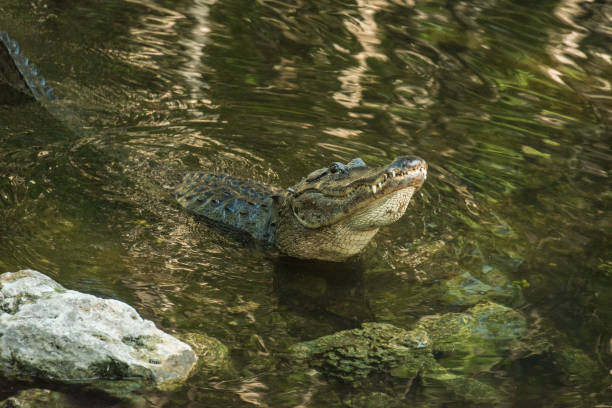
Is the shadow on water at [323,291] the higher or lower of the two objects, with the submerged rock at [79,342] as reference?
lower

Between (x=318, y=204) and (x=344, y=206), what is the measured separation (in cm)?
29

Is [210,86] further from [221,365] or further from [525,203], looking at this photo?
[221,365]

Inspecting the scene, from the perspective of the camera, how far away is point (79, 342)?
369 cm

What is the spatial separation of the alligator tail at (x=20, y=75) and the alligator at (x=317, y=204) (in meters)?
2.21

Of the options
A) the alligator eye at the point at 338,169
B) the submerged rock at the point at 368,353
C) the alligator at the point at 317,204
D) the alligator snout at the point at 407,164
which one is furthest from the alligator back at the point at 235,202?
the submerged rock at the point at 368,353

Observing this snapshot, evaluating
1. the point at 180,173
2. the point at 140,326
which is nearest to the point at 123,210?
the point at 180,173

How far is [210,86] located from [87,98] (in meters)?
1.31

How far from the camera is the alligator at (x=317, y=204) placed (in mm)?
4887

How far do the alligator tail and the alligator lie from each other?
2207 millimetres

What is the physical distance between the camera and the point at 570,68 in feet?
29.7

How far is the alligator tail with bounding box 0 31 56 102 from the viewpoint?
7.59 meters

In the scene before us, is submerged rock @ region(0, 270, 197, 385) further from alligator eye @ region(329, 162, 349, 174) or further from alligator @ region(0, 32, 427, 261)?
alligator eye @ region(329, 162, 349, 174)

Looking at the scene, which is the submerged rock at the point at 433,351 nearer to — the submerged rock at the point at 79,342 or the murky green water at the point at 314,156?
the murky green water at the point at 314,156

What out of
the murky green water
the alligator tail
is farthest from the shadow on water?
the alligator tail
